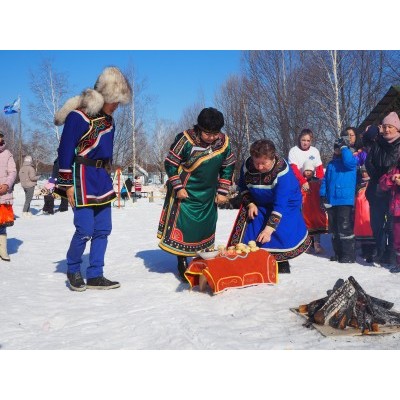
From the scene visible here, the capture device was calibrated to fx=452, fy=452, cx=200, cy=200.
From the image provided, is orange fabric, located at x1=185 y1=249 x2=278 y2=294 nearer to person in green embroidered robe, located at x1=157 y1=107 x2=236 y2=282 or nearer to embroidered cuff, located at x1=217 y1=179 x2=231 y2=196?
person in green embroidered robe, located at x1=157 y1=107 x2=236 y2=282

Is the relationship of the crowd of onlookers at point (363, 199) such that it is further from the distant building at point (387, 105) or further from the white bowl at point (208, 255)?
the distant building at point (387, 105)

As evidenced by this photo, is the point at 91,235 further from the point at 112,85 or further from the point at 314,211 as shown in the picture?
the point at 314,211

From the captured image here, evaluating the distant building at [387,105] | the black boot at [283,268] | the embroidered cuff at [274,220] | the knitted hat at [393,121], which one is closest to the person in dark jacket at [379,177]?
the knitted hat at [393,121]

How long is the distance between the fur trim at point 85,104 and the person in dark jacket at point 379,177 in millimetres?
3095

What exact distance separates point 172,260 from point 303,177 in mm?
2047

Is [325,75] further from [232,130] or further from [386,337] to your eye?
[386,337]

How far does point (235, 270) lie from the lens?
3830mm

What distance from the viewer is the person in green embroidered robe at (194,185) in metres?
4.32

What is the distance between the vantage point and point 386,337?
2758 mm

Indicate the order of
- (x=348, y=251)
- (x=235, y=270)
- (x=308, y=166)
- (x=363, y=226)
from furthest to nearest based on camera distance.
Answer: (x=308, y=166) < (x=363, y=226) < (x=348, y=251) < (x=235, y=270)

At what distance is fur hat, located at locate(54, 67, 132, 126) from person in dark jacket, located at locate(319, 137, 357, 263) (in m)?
2.72

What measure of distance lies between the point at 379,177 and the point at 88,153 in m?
3.34

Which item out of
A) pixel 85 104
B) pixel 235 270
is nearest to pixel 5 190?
pixel 85 104

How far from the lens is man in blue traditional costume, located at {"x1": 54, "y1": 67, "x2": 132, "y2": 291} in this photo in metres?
3.88
